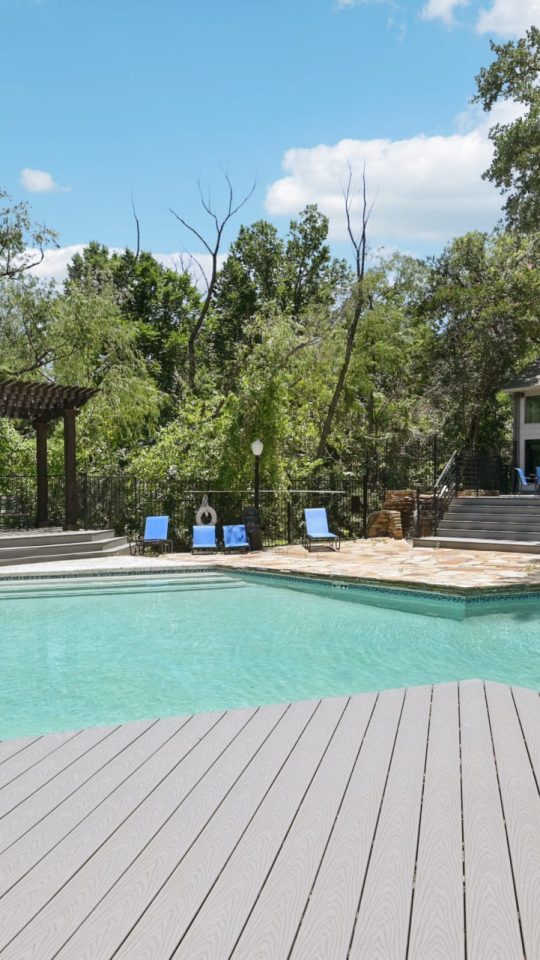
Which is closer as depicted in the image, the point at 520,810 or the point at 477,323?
the point at 520,810

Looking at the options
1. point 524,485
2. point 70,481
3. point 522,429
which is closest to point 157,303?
point 522,429

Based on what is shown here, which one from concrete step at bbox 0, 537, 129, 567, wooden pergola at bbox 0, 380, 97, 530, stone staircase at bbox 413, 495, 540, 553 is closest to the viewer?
concrete step at bbox 0, 537, 129, 567

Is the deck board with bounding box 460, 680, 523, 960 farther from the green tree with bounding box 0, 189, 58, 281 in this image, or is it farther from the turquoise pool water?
the green tree with bounding box 0, 189, 58, 281

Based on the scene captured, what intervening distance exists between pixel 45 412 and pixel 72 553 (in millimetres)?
3620

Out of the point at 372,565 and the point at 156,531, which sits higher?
the point at 156,531

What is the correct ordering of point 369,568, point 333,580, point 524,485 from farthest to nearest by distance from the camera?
point 524,485 < point 369,568 < point 333,580

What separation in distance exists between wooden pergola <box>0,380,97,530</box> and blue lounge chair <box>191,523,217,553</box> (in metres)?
2.77

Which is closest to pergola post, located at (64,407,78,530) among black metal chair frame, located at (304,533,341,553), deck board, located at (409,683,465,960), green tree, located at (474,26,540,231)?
black metal chair frame, located at (304,533,341,553)

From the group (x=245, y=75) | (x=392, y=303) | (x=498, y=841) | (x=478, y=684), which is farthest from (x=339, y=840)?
(x=392, y=303)

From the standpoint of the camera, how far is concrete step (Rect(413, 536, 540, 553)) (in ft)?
52.0

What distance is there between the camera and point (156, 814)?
2.96 m

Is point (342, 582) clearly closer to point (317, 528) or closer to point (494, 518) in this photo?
point (317, 528)

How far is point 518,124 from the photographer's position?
14633 millimetres

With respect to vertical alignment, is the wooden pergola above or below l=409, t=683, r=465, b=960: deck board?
above
